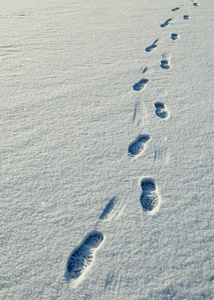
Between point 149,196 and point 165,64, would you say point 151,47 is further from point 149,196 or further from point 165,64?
point 149,196

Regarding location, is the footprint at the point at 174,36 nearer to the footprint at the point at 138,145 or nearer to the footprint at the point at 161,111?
the footprint at the point at 161,111

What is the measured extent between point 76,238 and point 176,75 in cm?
138

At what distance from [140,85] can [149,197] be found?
3.03 feet

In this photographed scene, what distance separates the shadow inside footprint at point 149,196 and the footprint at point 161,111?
50cm

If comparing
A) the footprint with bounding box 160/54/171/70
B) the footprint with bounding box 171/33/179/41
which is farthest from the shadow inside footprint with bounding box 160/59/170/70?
the footprint with bounding box 171/33/179/41

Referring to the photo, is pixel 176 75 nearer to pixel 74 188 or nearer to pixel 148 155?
pixel 148 155

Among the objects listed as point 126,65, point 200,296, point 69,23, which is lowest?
point 200,296

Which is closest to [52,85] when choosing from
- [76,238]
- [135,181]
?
[135,181]

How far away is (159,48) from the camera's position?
82.3 inches

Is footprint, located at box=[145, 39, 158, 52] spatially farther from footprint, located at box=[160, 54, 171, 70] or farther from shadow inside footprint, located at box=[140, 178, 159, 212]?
shadow inside footprint, located at box=[140, 178, 159, 212]

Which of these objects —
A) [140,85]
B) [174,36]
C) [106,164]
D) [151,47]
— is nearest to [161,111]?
[140,85]

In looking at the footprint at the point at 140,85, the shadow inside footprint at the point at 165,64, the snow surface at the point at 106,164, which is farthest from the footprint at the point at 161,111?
the shadow inside footprint at the point at 165,64

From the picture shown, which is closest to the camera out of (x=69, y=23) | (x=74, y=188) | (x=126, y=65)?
(x=74, y=188)

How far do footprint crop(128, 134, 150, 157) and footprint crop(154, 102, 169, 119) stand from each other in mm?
210
